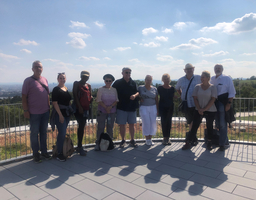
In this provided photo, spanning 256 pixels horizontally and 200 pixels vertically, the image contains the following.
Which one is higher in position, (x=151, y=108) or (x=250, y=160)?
(x=151, y=108)

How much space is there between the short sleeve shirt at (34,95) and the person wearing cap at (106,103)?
44.9 inches

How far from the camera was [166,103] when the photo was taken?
15.5 ft

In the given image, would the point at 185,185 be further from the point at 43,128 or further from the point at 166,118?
the point at 43,128

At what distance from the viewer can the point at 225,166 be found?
3523 millimetres

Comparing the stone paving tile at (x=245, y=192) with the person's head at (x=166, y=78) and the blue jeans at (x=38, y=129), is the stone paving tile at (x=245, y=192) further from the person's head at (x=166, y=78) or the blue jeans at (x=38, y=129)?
the blue jeans at (x=38, y=129)

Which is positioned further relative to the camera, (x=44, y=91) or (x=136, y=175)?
(x=44, y=91)

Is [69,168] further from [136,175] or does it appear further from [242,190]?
[242,190]

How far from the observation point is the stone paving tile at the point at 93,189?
2.62 meters

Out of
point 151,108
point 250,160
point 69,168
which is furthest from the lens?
point 151,108

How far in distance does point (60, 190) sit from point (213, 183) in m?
2.15

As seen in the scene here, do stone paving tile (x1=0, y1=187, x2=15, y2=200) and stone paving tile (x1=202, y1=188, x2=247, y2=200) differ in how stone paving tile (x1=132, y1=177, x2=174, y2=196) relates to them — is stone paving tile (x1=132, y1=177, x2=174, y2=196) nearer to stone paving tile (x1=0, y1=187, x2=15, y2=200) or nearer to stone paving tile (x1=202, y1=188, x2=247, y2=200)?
stone paving tile (x1=202, y1=188, x2=247, y2=200)

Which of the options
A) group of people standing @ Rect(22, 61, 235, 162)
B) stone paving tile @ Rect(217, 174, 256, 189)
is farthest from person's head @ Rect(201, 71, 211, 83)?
stone paving tile @ Rect(217, 174, 256, 189)

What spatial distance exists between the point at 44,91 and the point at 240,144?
4536 millimetres

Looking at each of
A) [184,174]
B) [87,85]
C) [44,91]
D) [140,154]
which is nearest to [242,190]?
[184,174]
